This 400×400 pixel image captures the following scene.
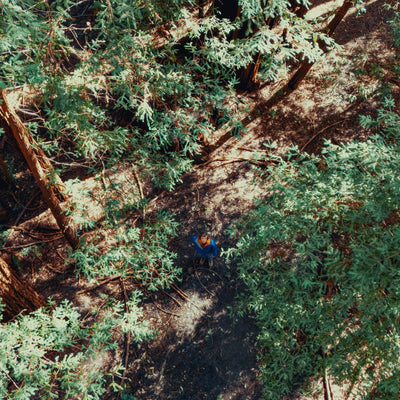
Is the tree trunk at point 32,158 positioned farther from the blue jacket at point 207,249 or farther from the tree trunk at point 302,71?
the tree trunk at point 302,71

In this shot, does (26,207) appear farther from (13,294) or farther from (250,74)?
(250,74)

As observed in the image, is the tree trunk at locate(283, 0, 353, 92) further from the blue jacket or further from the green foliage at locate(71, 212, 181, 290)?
the green foliage at locate(71, 212, 181, 290)

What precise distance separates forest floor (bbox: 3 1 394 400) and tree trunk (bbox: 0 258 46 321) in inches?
35.1

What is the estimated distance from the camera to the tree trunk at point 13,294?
499cm

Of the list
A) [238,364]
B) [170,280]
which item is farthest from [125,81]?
[238,364]

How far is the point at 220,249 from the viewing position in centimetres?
672

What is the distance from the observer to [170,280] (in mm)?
6406

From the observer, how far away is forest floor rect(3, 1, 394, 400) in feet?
19.1

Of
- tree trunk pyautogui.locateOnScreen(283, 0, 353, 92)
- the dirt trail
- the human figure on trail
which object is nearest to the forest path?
the dirt trail

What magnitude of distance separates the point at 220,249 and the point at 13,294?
13.4 feet

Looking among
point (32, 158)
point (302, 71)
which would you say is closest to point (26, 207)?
point (32, 158)

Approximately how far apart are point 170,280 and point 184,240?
3.20 feet

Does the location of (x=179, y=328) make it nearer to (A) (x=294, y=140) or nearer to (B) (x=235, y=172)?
(B) (x=235, y=172)

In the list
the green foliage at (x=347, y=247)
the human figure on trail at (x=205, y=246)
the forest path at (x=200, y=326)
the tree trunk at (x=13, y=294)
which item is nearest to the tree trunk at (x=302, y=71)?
the forest path at (x=200, y=326)
